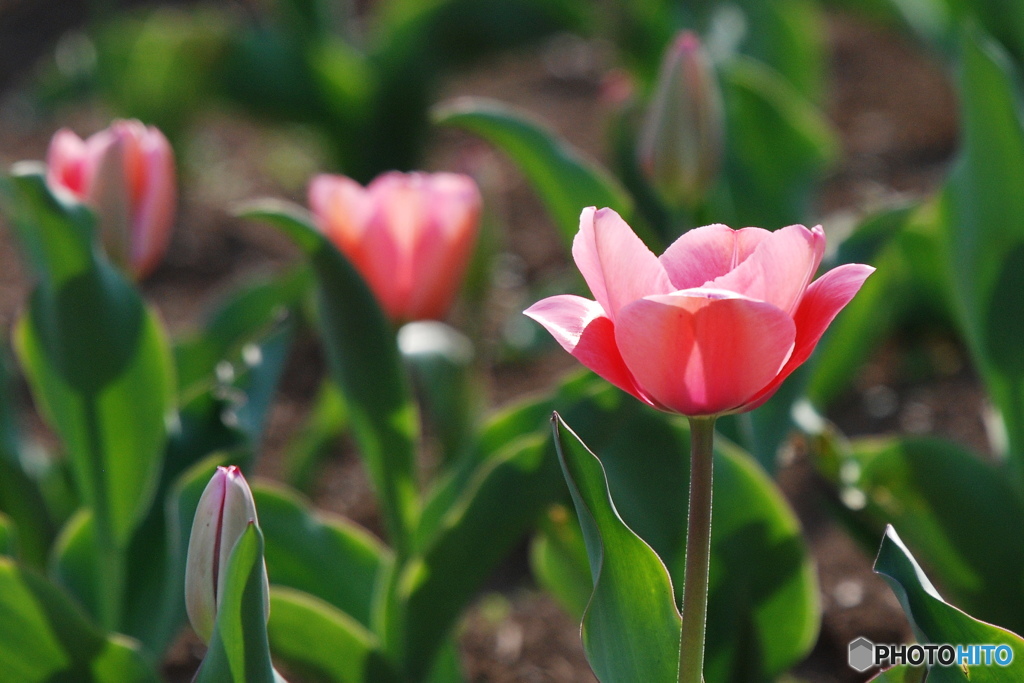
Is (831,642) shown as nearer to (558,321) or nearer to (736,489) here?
(736,489)

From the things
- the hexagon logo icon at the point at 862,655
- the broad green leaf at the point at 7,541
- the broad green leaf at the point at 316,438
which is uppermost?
the broad green leaf at the point at 7,541

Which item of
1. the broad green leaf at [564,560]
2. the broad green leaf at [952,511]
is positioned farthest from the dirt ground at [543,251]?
the broad green leaf at [564,560]

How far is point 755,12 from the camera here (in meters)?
2.17

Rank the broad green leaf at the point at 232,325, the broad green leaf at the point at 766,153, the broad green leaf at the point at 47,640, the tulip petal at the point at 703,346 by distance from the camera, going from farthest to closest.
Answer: the broad green leaf at the point at 766,153
the broad green leaf at the point at 232,325
the broad green leaf at the point at 47,640
the tulip petal at the point at 703,346

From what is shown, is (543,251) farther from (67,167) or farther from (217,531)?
(217,531)

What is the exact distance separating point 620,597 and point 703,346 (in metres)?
0.20

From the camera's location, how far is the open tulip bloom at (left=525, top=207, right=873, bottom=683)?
57cm

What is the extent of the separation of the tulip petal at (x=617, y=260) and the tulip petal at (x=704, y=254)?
0.13 ft

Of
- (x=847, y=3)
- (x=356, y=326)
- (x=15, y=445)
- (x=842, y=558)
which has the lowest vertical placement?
(x=842, y=558)

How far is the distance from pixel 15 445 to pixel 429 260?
48 cm

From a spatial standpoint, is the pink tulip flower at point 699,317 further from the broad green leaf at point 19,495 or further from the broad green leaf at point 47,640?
the broad green leaf at point 19,495

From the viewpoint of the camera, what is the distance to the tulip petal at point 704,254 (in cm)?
64

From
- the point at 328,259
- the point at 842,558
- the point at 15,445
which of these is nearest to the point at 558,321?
the point at 328,259

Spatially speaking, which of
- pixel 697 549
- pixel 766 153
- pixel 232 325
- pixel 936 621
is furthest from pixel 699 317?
pixel 766 153
